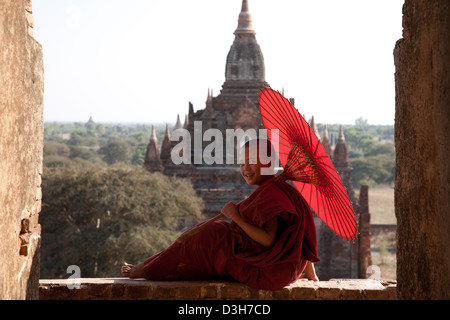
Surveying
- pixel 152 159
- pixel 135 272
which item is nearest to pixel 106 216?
pixel 152 159

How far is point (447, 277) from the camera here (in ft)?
10.7

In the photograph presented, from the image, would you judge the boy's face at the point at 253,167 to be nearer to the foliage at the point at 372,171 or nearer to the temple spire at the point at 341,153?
the temple spire at the point at 341,153

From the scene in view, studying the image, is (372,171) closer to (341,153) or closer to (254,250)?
(341,153)

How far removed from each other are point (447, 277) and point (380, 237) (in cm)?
3203

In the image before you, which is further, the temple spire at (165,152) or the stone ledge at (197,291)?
the temple spire at (165,152)

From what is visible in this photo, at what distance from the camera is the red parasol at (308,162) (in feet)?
13.9

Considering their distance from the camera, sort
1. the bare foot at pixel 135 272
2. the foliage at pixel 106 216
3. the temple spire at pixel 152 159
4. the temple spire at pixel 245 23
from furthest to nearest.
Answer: the temple spire at pixel 245 23 → the temple spire at pixel 152 159 → the foliage at pixel 106 216 → the bare foot at pixel 135 272

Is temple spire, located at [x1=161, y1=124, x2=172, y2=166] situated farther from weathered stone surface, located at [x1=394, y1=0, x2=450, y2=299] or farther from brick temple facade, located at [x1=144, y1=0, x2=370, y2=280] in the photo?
weathered stone surface, located at [x1=394, y1=0, x2=450, y2=299]

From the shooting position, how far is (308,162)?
4.28 metres

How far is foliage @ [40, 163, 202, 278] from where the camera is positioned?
16.9 metres

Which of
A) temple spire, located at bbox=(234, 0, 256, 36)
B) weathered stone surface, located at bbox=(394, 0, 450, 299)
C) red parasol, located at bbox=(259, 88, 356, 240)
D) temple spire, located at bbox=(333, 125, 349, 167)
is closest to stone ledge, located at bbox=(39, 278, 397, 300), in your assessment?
red parasol, located at bbox=(259, 88, 356, 240)

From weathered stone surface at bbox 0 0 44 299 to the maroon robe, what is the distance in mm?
859

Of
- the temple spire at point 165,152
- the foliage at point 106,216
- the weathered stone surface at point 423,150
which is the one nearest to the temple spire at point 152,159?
the temple spire at point 165,152
